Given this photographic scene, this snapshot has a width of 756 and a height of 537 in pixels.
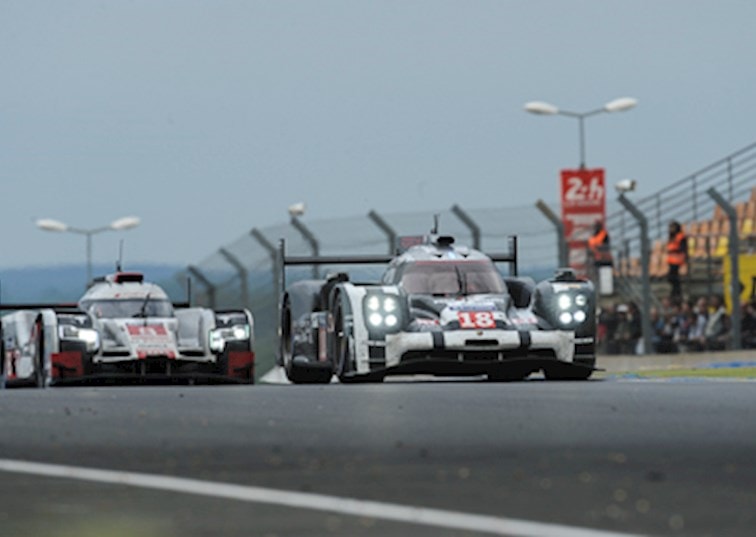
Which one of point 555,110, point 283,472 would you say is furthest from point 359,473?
point 555,110

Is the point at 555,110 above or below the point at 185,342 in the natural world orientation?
above

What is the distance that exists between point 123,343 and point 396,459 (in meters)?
15.2

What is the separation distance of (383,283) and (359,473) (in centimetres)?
1494

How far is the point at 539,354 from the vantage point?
2281 cm

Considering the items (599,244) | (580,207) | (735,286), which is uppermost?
(580,207)

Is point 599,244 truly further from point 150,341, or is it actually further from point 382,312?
point 382,312

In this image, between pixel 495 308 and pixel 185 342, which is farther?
pixel 185 342

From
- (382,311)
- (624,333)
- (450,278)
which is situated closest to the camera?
(382,311)

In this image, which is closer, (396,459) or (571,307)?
(396,459)

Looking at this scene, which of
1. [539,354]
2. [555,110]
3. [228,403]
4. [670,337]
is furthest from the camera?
[555,110]

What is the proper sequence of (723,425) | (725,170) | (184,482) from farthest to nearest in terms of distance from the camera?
(725,170), (723,425), (184,482)

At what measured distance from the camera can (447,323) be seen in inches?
893

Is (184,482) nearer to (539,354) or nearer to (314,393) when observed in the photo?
(314,393)

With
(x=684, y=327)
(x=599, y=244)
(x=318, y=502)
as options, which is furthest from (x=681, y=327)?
(x=318, y=502)
